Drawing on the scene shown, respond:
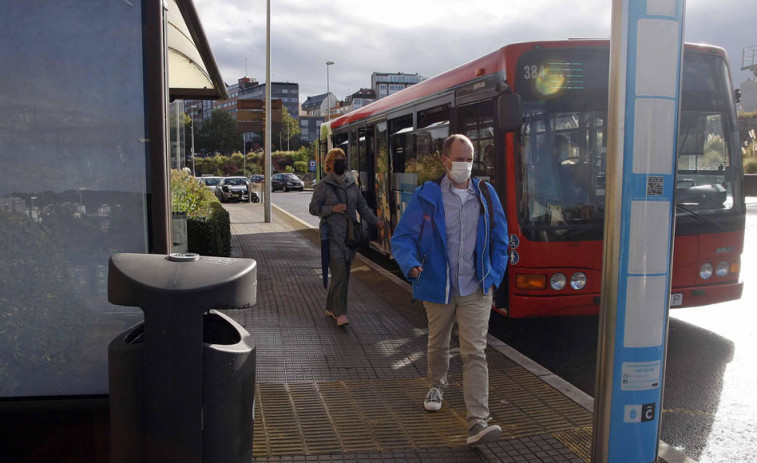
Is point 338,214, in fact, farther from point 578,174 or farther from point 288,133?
point 288,133

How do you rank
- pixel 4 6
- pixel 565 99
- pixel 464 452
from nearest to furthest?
1. pixel 4 6
2. pixel 464 452
3. pixel 565 99

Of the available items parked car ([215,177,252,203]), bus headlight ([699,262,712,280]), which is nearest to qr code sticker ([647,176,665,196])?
bus headlight ([699,262,712,280])

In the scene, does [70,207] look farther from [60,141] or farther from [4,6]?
[4,6]

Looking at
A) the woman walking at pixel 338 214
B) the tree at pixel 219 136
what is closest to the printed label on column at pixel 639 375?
the woman walking at pixel 338 214

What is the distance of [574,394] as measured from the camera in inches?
198

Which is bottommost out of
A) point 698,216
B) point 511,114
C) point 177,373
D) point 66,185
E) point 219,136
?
point 177,373

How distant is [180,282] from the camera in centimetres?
235

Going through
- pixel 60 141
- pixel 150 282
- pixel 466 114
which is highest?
pixel 466 114

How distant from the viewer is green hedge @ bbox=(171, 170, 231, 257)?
1034 centimetres

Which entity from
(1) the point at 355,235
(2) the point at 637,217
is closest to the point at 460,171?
(2) the point at 637,217

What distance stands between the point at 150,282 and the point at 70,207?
4.36 feet

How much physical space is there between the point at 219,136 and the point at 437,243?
124 metres

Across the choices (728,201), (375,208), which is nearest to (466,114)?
(728,201)

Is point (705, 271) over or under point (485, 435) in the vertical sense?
over
